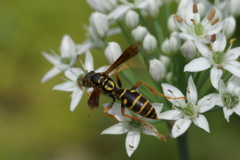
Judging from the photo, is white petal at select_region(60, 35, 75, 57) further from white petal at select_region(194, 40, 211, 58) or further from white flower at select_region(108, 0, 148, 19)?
white petal at select_region(194, 40, 211, 58)

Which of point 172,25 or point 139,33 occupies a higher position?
point 139,33

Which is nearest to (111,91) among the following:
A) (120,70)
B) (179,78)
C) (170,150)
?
(120,70)

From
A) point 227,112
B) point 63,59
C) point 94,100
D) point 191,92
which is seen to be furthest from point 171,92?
point 63,59

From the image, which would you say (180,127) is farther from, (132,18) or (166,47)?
(132,18)

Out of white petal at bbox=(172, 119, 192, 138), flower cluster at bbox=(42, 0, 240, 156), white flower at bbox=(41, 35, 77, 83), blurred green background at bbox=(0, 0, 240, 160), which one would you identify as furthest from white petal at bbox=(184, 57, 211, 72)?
blurred green background at bbox=(0, 0, 240, 160)

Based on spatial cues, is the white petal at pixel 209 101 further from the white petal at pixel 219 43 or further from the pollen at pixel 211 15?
the pollen at pixel 211 15

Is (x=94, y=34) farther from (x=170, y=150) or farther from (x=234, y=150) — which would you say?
(x=234, y=150)
